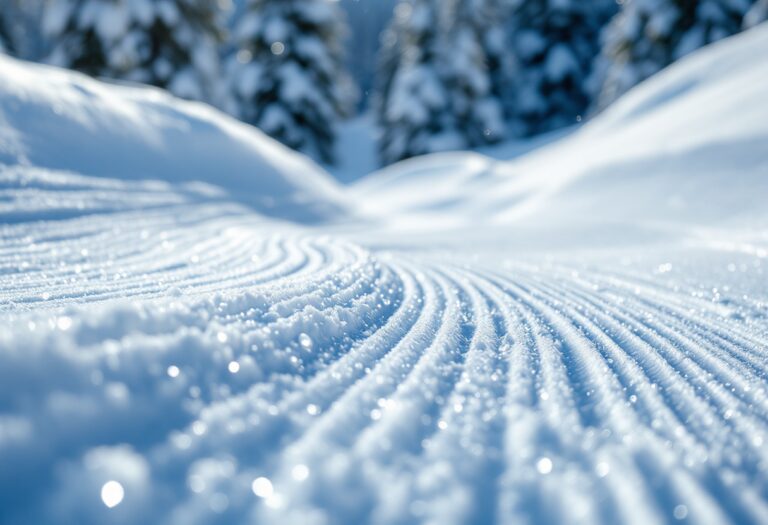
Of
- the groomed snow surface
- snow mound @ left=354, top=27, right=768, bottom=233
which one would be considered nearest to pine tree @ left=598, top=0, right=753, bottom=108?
snow mound @ left=354, top=27, right=768, bottom=233

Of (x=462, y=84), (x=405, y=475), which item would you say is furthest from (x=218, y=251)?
(x=462, y=84)

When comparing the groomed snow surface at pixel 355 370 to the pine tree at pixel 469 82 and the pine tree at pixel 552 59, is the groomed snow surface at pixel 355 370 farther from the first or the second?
the pine tree at pixel 552 59

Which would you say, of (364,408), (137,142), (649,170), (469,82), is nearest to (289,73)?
(469,82)

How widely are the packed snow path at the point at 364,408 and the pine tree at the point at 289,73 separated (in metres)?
13.9

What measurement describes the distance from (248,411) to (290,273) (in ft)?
3.19

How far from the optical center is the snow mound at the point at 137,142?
297 cm

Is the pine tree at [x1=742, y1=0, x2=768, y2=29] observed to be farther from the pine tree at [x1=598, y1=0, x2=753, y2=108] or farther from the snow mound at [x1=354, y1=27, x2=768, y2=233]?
the snow mound at [x1=354, y1=27, x2=768, y2=233]

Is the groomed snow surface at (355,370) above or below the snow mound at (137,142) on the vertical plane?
below

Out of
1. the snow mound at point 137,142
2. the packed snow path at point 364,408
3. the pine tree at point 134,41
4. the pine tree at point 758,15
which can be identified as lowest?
the packed snow path at point 364,408

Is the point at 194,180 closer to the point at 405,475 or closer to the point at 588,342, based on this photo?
the point at 588,342

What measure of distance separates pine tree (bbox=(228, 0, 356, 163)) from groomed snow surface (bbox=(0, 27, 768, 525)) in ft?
39.9

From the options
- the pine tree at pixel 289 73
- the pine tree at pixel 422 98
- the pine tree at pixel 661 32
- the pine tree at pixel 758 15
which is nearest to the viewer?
the pine tree at pixel 758 15

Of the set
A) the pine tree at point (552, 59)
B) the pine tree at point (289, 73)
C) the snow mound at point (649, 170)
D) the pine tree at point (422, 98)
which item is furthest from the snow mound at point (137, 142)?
the pine tree at point (552, 59)

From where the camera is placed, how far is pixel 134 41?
11570 mm
